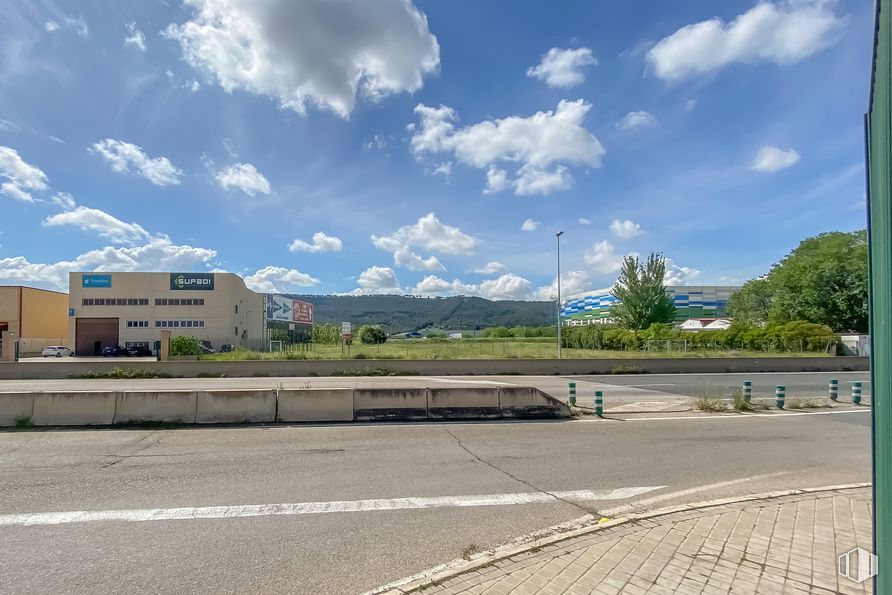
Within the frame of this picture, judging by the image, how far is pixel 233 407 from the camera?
11.4 meters

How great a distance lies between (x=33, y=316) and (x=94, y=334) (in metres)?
9.08

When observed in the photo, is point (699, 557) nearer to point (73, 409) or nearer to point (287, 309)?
point (73, 409)

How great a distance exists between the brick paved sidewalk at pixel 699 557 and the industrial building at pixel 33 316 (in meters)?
67.6

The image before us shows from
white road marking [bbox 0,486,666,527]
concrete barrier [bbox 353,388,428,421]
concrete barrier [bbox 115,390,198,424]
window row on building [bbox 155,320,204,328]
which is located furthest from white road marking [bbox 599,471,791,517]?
window row on building [bbox 155,320,204,328]

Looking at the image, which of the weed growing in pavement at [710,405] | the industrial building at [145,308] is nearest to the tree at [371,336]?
the industrial building at [145,308]

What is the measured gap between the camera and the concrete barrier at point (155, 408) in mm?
11039

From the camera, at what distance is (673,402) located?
15.6 meters

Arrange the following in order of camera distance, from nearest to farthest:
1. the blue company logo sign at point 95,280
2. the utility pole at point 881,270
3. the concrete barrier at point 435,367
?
the utility pole at point 881,270
the concrete barrier at point 435,367
the blue company logo sign at point 95,280

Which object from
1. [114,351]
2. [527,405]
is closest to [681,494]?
[527,405]

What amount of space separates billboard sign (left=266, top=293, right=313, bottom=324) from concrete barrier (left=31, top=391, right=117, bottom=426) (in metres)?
65.0

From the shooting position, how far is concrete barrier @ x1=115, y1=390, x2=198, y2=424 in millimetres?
11039

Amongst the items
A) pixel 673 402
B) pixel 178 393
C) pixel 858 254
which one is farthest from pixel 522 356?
pixel 858 254

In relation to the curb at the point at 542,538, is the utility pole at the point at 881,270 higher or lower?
higher

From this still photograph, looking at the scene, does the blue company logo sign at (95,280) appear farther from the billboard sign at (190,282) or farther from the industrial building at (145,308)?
the billboard sign at (190,282)
